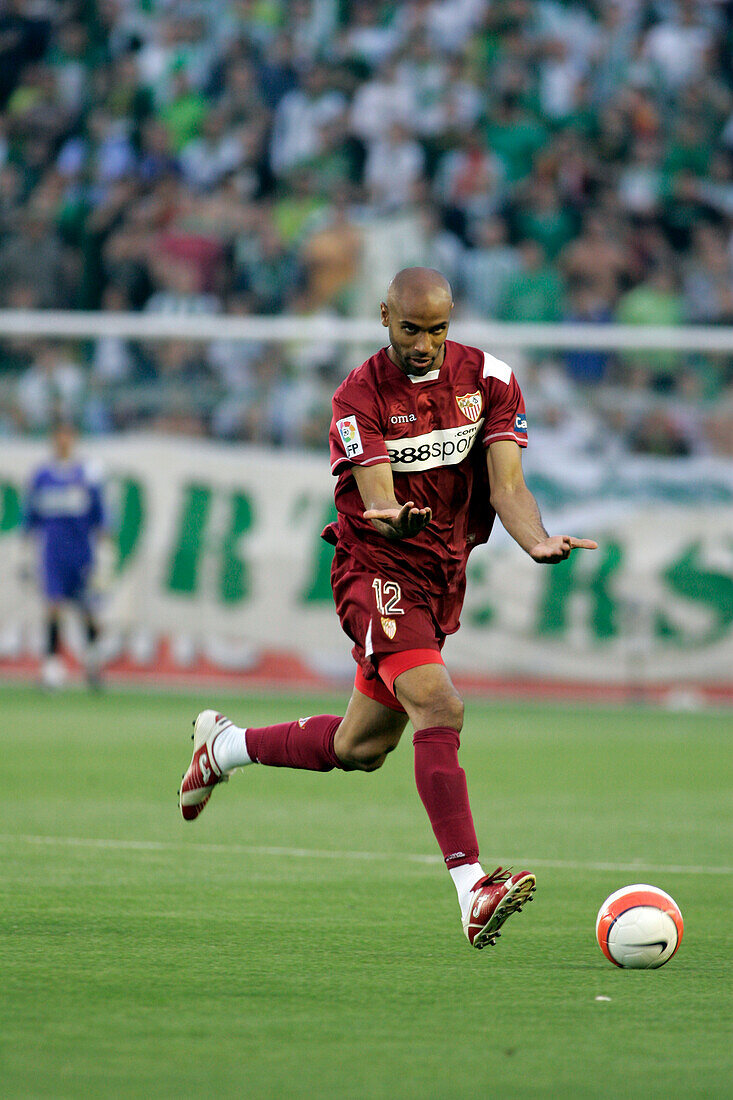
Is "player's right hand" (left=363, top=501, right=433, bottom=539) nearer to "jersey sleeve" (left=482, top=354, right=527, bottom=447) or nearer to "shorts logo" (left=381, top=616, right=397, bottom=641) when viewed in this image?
"shorts logo" (left=381, top=616, right=397, bottom=641)

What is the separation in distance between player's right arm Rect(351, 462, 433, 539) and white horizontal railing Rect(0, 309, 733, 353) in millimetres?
9385

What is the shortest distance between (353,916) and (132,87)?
47.4 ft

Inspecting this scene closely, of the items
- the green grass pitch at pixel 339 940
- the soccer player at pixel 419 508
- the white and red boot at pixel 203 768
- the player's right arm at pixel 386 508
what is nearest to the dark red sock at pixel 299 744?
the soccer player at pixel 419 508

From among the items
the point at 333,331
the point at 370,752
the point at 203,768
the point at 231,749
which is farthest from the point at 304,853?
the point at 333,331

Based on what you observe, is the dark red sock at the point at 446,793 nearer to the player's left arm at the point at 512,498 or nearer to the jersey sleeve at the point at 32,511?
the player's left arm at the point at 512,498

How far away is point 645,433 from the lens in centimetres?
1458

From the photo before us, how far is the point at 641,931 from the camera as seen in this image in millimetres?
4770

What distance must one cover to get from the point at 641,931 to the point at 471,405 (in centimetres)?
173

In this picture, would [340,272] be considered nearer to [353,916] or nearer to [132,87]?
[132,87]

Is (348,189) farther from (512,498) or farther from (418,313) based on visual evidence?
(418,313)

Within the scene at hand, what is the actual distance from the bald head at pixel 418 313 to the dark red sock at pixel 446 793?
1.15 meters

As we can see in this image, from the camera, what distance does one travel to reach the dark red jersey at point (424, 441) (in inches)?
209

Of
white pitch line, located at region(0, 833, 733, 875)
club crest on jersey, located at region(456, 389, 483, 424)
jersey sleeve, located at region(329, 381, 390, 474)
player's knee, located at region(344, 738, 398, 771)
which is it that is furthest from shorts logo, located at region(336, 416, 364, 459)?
white pitch line, located at region(0, 833, 733, 875)

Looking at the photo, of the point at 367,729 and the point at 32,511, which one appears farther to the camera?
the point at 32,511
